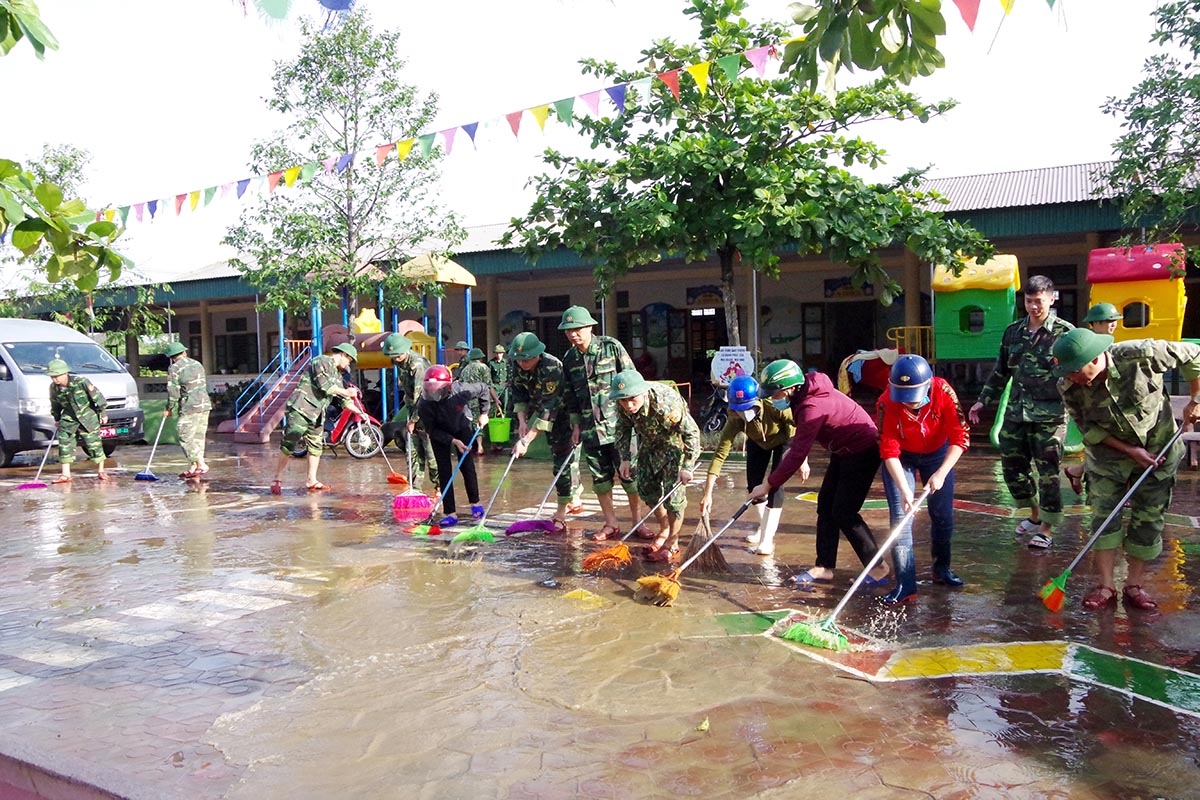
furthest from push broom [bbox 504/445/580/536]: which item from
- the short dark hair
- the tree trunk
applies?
the tree trunk

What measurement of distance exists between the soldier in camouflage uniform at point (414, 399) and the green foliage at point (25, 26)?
6126 millimetres

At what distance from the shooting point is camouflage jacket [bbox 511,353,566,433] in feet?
24.8

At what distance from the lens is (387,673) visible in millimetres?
4332

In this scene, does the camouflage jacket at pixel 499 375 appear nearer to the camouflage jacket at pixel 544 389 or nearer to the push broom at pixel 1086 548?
the camouflage jacket at pixel 544 389

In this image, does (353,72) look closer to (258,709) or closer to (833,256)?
(833,256)

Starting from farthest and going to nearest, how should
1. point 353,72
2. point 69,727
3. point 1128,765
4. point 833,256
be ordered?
point 353,72
point 833,256
point 69,727
point 1128,765

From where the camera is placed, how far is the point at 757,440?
6.39 m

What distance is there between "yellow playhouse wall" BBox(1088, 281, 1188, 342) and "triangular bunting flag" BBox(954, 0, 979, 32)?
27.5 feet

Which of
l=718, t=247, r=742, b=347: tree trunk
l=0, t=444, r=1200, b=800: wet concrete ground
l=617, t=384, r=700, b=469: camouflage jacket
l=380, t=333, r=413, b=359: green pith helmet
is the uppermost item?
l=718, t=247, r=742, b=347: tree trunk

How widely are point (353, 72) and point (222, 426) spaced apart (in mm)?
8936

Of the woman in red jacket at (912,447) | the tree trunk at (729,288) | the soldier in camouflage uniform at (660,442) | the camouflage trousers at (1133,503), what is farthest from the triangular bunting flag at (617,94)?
the camouflage trousers at (1133,503)

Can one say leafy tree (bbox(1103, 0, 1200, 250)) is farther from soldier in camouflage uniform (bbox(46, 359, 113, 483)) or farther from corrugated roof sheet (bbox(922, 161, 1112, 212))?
soldier in camouflage uniform (bbox(46, 359, 113, 483))

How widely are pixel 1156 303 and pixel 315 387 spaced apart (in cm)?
1081

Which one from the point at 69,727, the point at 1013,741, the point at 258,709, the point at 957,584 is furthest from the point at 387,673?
the point at 957,584
